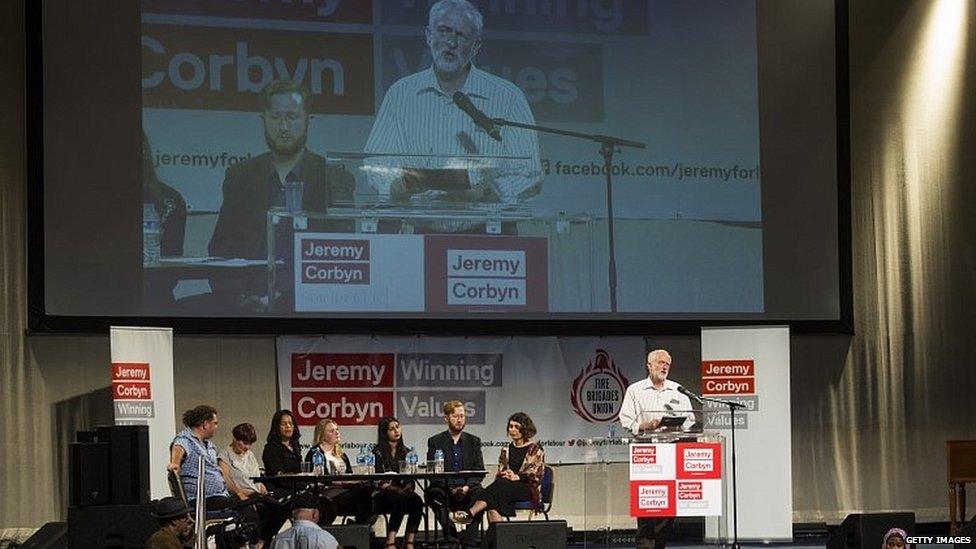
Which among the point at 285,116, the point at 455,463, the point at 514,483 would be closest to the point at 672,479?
the point at 514,483

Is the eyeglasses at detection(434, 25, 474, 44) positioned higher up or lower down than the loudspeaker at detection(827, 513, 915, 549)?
higher up

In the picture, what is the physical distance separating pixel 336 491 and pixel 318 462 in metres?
0.29

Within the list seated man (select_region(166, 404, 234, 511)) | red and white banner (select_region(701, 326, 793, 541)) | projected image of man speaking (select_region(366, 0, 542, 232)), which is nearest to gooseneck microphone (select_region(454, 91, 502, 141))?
projected image of man speaking (select_region(366, 0, 542, 232))

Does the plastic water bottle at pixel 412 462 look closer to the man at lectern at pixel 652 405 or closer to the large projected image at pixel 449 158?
the man at lectern at pixel 652 405

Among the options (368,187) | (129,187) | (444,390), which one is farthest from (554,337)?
(129,187)

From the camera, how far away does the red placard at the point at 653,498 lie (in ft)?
27.6

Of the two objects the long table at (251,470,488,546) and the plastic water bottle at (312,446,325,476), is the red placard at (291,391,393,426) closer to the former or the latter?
the plastic water bottle at (312,446,325,476)

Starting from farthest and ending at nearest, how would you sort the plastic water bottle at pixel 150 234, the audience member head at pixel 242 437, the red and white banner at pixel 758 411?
the plastic water bottle at pixel 150 234 → the red and white banner at pixel 758 411 → the audience member head at pixel 242 437

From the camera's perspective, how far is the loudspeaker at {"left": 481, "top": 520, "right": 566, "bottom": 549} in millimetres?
8297

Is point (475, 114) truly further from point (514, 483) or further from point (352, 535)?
point (352, 535)

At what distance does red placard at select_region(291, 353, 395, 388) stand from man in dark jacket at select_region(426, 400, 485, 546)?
3.33 ft

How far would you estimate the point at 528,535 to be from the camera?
329 inches

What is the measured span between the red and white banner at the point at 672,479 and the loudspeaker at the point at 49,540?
3468 millimetres

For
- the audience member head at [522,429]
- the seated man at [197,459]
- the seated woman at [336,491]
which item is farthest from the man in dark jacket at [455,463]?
the seated man at [197,459]
